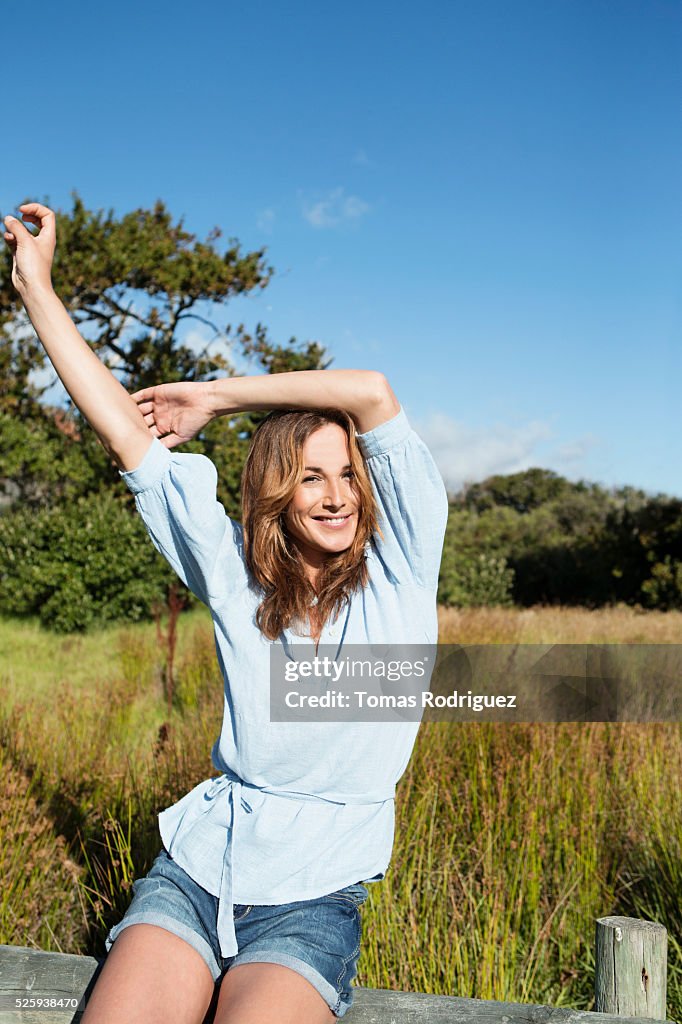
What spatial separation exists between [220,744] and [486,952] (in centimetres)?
116

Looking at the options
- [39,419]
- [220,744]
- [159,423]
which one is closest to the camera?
[220,744]

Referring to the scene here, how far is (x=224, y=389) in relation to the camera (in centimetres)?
187

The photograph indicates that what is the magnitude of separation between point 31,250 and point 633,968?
6.77 feet

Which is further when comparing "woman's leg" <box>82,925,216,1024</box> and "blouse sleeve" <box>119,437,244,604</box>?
"blouse sleeve" <box>119,437,244,604</box>

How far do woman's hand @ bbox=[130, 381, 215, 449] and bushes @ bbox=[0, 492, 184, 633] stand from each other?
858 cm

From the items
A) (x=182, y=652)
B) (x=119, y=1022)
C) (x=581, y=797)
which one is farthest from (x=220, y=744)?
(x=182, y=652)

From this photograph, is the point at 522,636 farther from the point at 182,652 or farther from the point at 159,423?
the point at 159,423

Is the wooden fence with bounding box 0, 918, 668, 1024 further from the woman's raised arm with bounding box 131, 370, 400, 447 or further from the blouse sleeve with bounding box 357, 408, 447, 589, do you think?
the woman's raised arm with bounding box 131, 370, 400, 447

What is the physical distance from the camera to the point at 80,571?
10.3 metres

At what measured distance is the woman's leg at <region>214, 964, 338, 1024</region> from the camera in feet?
4.61

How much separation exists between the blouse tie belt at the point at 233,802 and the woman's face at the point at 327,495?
526mm

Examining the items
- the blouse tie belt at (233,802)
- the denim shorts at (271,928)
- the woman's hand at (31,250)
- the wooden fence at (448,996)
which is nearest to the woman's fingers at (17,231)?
the woman's hand at (31,250)

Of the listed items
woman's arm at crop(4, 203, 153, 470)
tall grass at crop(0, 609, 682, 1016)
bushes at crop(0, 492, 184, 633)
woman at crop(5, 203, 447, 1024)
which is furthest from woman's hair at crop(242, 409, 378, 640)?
bushes at crop(0, 492, 184, 633)

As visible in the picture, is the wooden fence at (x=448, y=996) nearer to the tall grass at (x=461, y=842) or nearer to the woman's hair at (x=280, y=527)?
the tall grass at (x=461, y=842)
